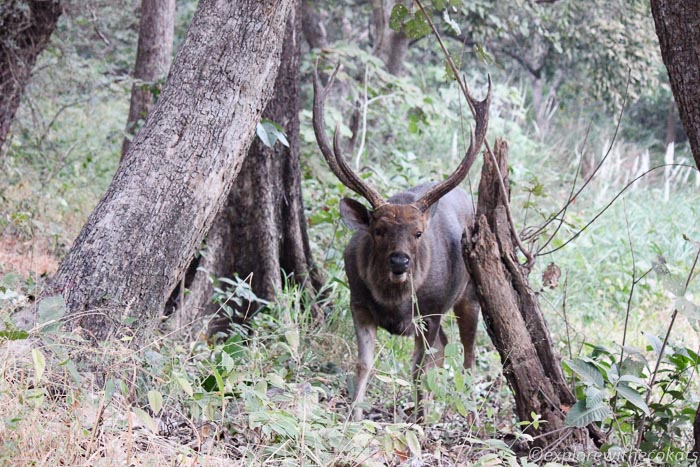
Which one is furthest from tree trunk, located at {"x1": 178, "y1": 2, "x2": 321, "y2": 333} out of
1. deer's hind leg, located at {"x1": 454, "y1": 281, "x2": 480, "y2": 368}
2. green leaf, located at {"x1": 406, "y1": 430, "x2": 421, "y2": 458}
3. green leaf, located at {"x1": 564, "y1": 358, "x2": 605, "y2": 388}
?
green leaf, located at {"x1": 406, "y1": 430, "x2": 421, "y2": 458}

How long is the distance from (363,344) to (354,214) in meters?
0.96

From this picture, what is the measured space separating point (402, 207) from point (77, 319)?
267cm

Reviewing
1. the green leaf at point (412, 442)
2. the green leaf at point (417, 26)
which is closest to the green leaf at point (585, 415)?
the green leaf at point (412, 442)

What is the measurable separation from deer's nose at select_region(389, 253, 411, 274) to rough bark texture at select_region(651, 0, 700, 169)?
2.14m

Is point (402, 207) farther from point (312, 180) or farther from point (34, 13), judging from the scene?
point (34, 13)

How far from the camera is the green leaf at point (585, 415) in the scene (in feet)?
15.0

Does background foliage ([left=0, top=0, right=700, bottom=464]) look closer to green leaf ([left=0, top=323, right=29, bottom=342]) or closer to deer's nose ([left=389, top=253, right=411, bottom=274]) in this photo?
green leaf ([left=0, top=323, right=29, bottom=342])

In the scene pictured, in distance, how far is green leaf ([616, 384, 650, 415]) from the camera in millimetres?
4508

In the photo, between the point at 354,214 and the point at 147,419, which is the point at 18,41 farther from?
the point at 147,419

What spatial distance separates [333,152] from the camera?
20.3 feet

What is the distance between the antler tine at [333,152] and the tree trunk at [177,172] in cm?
68

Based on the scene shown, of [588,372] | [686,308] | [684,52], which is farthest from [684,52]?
[588,372]

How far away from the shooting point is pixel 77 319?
433cm

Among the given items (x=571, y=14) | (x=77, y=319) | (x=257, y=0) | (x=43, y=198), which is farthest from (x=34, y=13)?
(x=571, y=14)
